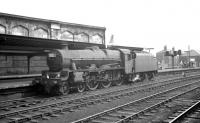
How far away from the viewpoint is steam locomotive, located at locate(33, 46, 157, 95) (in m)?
13.8

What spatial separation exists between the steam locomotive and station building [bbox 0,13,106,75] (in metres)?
1.14

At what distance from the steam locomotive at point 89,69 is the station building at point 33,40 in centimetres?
114

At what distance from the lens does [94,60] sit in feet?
54.1

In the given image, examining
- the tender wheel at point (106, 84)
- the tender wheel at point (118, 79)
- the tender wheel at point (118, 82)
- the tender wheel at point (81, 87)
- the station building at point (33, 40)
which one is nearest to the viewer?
the station building at point (33, 40)

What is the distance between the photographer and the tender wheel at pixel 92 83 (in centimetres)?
1572

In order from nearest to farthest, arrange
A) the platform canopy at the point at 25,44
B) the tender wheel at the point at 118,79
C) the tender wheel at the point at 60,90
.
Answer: the platform canopy at the point at 25,44, the tender wheel at the point at 60,90, the tender wheel at the point at 118,79

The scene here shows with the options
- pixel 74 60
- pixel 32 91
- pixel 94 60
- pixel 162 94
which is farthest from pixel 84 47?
pixel 162 94

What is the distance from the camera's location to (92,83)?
645 inches

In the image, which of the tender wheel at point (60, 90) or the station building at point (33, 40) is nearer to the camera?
the tender wheel at point (60, 90)

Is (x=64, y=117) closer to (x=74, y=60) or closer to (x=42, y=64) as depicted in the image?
(x=74, y=60)

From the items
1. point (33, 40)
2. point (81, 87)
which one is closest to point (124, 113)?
point (81, 87)

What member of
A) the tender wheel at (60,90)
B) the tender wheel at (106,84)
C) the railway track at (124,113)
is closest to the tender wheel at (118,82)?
the tender wheel at (106,84)

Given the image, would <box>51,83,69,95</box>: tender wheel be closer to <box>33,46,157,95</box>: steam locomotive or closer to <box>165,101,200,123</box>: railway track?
<box>33,46,157,95</box>: steam locomotive

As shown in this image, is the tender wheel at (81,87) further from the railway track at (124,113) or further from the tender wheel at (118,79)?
the railway track at (124,113)
